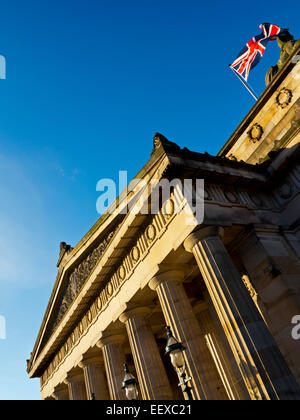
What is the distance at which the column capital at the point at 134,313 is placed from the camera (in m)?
15.3

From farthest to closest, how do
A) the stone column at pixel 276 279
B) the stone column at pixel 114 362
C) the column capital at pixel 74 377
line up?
the column capital at pixel 74 377 → the stone column at pixel 114 362 → the stone column at pixel 276 279

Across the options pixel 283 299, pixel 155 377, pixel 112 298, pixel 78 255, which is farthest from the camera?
pixel 78 255

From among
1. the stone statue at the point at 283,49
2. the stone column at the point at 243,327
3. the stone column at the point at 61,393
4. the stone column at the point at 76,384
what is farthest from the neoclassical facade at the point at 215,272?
the stone column at the point at 61,393

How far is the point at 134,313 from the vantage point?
50.1ft

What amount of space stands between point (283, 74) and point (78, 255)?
15843mm

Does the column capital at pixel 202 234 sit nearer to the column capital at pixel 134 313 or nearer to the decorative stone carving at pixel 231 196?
the decorative stone carving at pixel 231 196

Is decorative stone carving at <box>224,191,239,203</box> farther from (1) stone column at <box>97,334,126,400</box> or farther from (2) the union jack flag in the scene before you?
(1) stone column at <box>97,334,126,400</box>

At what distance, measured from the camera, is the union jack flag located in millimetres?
17812

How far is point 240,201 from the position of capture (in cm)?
1383

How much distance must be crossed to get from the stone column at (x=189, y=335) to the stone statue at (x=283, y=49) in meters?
12.1

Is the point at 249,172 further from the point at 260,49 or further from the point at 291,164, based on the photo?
the point at 260,49

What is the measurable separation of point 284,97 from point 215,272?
10345mm

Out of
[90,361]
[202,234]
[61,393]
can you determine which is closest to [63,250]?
[90,361]
